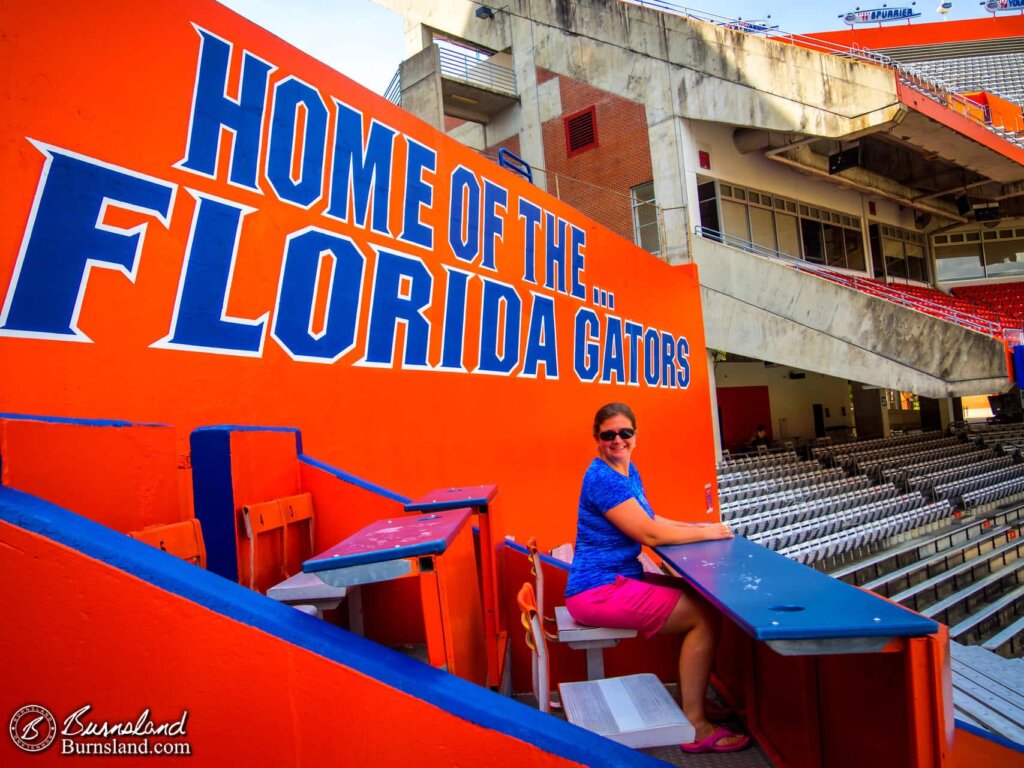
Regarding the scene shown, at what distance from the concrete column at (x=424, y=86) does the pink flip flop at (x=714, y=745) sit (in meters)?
16.5

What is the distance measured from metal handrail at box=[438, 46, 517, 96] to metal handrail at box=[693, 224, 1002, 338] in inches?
287

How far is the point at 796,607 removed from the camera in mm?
2053

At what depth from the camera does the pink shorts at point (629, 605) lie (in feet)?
9.48

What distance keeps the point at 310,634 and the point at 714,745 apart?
1937mm

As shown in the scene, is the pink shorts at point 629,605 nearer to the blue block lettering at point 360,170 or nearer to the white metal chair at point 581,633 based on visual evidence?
the white metal chair at point 581,633

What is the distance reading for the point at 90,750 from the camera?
5.17ft

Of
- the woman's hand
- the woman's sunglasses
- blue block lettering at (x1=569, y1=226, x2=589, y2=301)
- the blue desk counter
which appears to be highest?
blue block lettering at (x1=569, y1=226, x2=589, y2=301)

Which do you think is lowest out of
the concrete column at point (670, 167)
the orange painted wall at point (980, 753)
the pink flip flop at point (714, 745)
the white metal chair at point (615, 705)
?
the pink flip flop at point (714, 745)

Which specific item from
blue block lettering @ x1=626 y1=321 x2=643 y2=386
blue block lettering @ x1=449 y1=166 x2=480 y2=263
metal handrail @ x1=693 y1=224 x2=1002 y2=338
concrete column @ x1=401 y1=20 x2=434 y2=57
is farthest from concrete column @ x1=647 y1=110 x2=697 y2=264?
blue block lettering @ x1=449 y1=166 x2=480 y2=263

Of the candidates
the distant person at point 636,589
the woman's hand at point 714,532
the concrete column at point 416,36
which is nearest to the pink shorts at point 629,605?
the distant person at point 636,589

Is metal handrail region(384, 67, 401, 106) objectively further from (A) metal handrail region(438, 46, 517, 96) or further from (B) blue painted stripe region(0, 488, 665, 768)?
(B) blue painted stripe region(0, 488, 665, 768)

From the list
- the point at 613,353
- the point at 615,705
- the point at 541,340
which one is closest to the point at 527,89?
the point at 613,353

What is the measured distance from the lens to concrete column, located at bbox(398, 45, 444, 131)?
17.6m

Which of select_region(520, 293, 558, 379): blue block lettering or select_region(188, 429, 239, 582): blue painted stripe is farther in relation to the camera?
select_region(520, 293, 558, 379): blue block lettering
